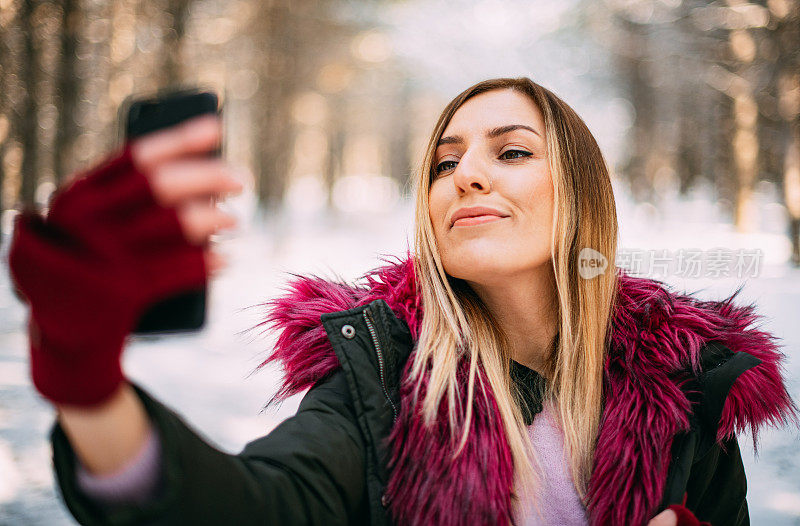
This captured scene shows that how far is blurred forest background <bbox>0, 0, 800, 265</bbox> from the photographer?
7.63 metres

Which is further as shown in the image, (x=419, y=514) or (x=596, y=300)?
(x=596, y=300)

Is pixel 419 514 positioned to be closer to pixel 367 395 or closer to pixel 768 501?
pixel 367 395

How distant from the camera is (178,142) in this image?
66cm

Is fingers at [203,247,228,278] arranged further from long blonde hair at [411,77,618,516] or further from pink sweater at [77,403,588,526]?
pink sweater at [77,403,588,526]

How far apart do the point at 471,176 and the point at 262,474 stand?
1045mm

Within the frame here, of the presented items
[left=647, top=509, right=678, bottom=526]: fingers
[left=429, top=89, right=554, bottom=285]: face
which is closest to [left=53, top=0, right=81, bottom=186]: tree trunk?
[left=429, top=89, right=554, bottom=285]: face

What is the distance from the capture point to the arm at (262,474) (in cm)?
72

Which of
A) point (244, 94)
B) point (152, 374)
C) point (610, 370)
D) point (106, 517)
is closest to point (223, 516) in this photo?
point (106, 517)

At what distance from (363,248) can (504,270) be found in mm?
11475

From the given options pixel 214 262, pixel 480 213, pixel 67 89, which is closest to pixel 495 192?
pixel 480 213

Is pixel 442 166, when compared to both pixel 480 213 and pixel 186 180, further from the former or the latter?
pixel 186 180

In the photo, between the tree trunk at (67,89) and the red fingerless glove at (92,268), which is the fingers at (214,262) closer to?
the red fingerless glove at (92,268)

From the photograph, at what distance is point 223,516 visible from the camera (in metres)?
0.79
